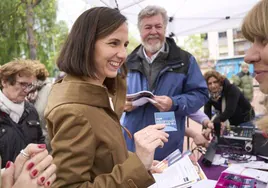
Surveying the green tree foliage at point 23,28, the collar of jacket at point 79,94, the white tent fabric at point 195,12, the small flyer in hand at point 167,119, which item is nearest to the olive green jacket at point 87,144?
the collar of jacket at point 79,94

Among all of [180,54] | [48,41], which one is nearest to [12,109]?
[180,54]

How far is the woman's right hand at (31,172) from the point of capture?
812 millimetres

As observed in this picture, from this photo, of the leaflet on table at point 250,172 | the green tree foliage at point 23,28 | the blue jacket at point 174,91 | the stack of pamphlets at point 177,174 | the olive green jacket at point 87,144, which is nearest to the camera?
the olive green jacket at point 87,144

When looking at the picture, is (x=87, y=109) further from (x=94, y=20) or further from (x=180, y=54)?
(x=180, y=54)

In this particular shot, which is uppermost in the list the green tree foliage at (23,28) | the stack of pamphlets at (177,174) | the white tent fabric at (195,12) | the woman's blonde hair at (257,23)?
the green tree foliage at (23,28)

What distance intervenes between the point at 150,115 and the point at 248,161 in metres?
0.86

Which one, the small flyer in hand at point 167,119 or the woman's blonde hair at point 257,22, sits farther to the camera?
the small flyer in hand at point 167,119

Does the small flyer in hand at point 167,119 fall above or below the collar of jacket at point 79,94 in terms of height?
below

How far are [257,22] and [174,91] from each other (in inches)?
50.3

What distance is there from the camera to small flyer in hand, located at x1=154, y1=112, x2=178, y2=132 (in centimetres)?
208

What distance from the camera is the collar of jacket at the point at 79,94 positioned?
3.61 feet

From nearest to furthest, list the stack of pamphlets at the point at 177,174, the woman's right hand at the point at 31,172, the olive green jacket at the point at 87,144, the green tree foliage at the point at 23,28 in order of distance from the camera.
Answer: the woman's right hand at the point at 31,172
the olive green jacket at the point at 87,144
the stack of pamphlets at the point at 177,174
the green tree foliage at the point at 23,28

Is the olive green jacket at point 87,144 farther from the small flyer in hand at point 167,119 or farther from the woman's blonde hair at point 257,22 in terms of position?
the small flyer in hand at point 167,119

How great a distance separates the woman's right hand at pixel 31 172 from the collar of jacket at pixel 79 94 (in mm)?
284
